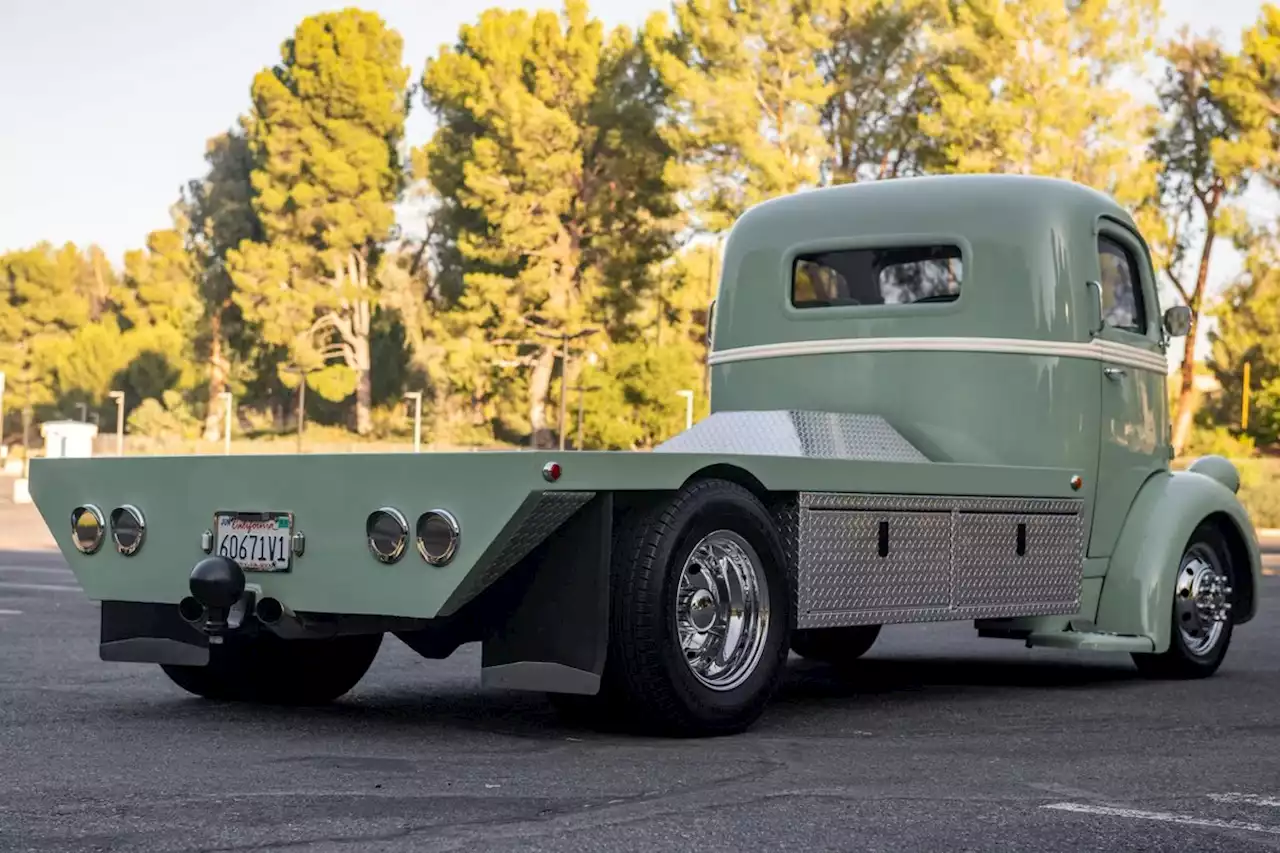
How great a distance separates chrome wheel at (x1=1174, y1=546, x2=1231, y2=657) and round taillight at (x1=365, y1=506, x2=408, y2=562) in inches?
175

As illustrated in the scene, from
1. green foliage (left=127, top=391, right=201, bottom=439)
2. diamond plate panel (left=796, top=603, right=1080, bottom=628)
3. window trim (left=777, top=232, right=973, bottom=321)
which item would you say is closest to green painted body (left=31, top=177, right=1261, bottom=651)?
window trim (left=777, top=232, right=973, bottom=321)

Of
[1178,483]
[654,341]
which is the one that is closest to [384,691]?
[1178,483]

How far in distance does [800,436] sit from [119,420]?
299ft

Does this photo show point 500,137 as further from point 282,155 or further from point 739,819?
point 739,819

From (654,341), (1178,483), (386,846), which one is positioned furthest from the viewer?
(654,341)

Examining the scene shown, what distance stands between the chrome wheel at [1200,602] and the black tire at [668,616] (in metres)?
3.36

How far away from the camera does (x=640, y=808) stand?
16.2 feet

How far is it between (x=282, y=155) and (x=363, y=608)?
243 ft

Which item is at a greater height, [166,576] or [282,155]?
[282,155]

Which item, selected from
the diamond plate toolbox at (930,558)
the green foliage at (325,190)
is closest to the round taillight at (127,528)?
the diamond plate toolbox at (930,558)

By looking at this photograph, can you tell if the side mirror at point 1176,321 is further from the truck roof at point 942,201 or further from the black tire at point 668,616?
the black tire at point 668,616

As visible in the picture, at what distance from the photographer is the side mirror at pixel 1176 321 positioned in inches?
382

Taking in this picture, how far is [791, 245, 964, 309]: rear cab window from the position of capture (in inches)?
352

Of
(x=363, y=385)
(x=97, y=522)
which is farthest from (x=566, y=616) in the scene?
(x=363, y=385)
